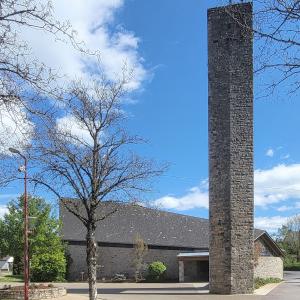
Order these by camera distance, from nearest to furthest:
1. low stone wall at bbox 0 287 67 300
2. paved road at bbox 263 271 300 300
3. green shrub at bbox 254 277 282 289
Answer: low stone wall at bbox 0 287 67 300 < paved road at bbox 263 271 300 300 < green shrub at bbox 254 277 282 289

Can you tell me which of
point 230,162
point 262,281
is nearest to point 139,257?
point 262,281

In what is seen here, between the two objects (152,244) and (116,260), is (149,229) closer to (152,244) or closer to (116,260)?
(152,244)

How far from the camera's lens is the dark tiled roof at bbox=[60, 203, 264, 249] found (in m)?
53.8

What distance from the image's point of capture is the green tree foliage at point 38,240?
49.4 meters

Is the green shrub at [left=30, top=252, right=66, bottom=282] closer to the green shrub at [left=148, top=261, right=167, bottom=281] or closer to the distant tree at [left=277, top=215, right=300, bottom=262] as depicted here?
the green shrub at [left=148, top=261, right=167, bottom=281]

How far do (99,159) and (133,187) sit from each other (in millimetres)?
1750

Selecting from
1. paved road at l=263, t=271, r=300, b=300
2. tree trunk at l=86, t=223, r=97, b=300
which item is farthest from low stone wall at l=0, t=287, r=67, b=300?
paved road at l=263, t=271, r=300, b=300

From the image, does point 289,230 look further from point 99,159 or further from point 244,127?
point 99,159

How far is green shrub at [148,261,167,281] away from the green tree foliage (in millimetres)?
7744

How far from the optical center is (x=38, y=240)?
168 feet

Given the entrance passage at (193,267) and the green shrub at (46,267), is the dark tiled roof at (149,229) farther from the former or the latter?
the green shrub at (46,267)

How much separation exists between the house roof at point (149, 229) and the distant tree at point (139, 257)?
2.29m

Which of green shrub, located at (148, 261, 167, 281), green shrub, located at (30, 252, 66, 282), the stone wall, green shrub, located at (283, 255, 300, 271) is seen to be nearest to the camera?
green shrub, located at (148, 261, 167, 281)

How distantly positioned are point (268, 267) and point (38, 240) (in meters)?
19.9
